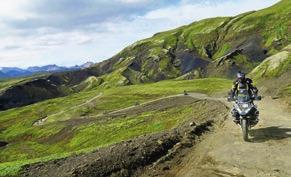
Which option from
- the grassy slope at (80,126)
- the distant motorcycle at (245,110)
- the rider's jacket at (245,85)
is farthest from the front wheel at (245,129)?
the grassy slope at (80,126)

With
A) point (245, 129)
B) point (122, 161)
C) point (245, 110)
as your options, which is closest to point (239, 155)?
point (245, 129)

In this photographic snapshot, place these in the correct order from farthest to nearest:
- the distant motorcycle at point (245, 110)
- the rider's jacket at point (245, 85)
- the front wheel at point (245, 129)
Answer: the rider's jacket at point (245, 85), the distant motorcycle at point (245, 110), the front wheel at point (245, 129)

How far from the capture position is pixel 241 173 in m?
20.2

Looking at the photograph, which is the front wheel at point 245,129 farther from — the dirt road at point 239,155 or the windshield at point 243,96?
the windshield at point 243,96

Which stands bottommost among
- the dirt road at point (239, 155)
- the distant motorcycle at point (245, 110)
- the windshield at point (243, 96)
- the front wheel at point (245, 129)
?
the dirt road at point (239, 155)

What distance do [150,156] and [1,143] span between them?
356 feet

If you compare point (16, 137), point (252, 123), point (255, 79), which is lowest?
point (16, 137)

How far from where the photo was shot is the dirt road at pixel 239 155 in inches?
809

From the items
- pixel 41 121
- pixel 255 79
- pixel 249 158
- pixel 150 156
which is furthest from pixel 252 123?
pixel 41 121

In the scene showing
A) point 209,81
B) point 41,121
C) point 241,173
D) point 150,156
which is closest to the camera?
point 241,173

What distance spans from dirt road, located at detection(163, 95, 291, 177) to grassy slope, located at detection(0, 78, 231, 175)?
932 cm

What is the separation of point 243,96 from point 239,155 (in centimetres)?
640

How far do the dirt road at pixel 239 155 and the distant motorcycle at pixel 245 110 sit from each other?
2.58 ft

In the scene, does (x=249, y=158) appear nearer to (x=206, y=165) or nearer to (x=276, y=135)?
(x=206, y=165)
